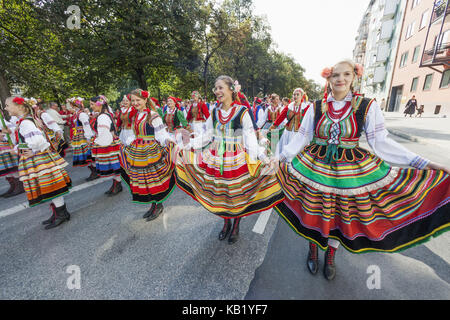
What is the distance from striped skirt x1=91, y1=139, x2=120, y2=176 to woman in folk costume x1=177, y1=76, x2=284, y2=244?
2484 mm

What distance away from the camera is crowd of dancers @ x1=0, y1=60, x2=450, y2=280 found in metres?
1.97

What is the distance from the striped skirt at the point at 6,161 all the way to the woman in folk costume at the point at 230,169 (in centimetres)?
470

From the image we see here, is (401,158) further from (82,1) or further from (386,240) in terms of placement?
(82,1)

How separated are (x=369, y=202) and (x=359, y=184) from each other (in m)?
0.23

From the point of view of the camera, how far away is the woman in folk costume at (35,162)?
3.02 meters

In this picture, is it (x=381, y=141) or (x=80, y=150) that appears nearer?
(x=381, y=141)

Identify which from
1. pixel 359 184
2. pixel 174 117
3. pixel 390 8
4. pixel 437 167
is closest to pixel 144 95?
pixel 359 184

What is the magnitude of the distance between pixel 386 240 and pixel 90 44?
15769 mm

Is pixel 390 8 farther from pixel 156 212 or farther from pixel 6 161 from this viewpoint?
pixel 6 161

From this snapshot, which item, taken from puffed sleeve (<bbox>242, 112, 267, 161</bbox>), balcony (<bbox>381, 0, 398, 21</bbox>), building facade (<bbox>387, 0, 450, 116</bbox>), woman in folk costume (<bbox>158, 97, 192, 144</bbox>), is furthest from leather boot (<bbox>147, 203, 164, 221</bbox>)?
balcony (<bbox>381, 0, 398, 21</bbox>)

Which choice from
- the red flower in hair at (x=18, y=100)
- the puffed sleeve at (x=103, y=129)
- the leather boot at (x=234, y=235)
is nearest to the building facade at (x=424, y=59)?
the leather boot at (x=234, y=235)

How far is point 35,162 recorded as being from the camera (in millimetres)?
3168

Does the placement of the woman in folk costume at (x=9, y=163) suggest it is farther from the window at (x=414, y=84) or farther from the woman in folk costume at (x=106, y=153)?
the window at (x=414, y=84)

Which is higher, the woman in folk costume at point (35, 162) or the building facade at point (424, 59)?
the building facade at point (424, 59)
